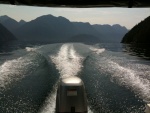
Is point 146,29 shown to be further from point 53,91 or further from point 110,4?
point 110,4

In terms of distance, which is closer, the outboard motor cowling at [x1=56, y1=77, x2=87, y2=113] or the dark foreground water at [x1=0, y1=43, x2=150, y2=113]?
the outboard motor cowling at [x1=56, y1=77, x2=87, y2=113]

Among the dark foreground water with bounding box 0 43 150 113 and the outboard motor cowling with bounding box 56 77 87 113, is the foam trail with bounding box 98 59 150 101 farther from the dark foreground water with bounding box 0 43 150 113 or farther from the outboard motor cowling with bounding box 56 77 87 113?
the outboard motor cowling with bounding box 56 77 87 113

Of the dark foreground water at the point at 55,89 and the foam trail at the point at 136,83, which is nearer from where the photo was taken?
the dark foreground water at the point at 55,89

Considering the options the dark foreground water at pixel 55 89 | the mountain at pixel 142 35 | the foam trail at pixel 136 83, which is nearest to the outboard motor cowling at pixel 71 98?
the dark foreground water at pixel 55 89

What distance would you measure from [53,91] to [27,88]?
2.76 m

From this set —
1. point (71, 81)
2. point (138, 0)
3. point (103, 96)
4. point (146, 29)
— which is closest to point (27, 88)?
point (103, 96)

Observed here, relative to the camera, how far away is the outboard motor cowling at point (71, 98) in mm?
11172

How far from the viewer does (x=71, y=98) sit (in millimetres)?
11305

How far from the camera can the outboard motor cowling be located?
11172mm

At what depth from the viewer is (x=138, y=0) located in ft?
27.0

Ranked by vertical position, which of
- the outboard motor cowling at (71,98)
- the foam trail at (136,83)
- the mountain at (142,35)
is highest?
the outboard motor cowling at (71,98)

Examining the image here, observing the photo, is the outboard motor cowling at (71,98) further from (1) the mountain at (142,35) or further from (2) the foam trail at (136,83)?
(1) the mountain at (142,35)

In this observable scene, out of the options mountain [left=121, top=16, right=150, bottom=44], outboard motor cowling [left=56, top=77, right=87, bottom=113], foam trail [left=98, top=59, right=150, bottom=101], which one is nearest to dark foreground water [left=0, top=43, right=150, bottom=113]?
foam trail [left=98, top=59, right=150, bottom=101]

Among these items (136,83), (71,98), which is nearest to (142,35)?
(136,83)
